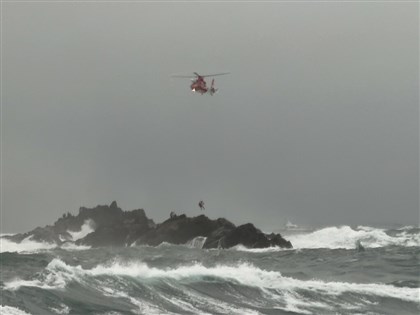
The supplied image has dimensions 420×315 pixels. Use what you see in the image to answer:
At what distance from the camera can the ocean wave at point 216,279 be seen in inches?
980

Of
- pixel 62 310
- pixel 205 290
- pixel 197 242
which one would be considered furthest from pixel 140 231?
pixel 62 310

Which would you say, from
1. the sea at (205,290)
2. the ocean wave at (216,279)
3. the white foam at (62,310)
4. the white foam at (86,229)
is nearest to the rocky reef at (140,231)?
the white foam at (86,229)

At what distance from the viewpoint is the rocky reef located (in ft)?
195

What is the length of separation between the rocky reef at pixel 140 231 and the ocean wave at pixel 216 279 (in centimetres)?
2887

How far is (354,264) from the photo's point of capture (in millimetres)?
36844

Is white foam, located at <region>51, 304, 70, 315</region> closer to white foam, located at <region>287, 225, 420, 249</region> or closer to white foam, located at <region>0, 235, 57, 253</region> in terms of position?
white foam, located at <region>287, 225, 420, 249</region>

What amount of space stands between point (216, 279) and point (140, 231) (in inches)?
1975

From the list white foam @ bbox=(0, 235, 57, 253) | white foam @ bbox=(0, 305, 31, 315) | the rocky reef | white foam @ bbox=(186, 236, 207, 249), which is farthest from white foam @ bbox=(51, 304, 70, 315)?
white foam @ bbox=(0, 235, 57, 253)

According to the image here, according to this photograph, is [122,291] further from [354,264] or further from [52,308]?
[354,264]

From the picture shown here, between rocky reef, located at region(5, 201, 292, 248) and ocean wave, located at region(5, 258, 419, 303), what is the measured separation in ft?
94.7

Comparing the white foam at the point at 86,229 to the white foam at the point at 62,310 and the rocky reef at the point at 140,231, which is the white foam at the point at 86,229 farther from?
the white foam at the point at 62,310

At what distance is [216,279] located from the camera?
2727cm

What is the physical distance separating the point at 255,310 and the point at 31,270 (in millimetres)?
13721

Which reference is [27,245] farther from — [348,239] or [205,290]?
[205,290]
